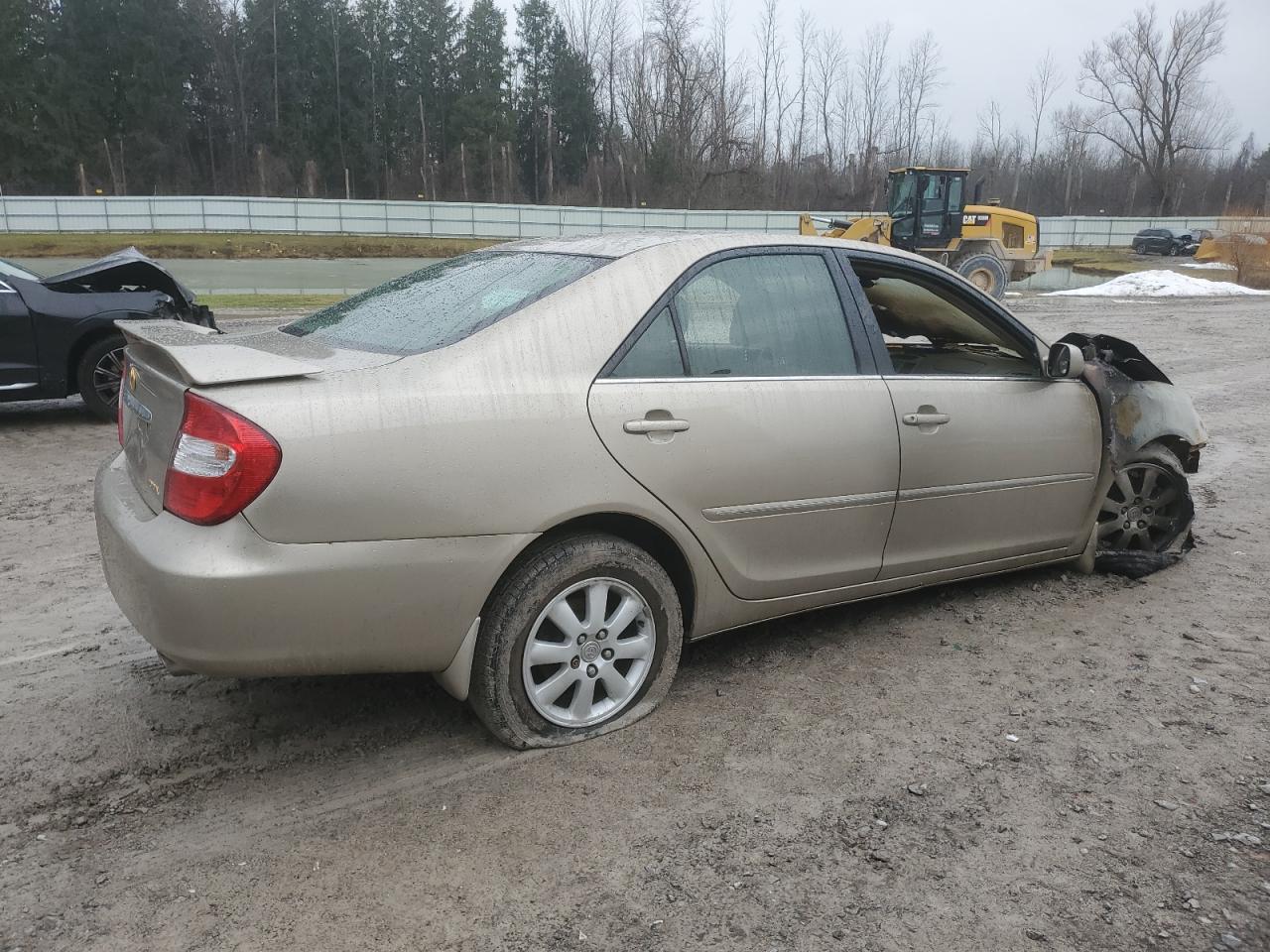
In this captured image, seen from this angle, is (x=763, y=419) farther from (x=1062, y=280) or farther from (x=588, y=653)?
(x=1062, y=280)

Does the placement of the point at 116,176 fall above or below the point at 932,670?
above

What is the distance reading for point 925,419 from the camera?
12.5 feet

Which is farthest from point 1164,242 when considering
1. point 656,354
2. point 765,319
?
point 656,354

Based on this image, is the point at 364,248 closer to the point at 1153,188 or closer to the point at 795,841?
the point at 795,841

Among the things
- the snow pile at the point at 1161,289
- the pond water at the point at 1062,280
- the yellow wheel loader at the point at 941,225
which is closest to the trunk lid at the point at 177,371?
the yellow wheel loader at the point at 941,225

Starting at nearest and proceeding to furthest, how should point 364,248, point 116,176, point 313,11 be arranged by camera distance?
point 364,248, point 116,176, point 313,11

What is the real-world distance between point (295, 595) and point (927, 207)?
21371mm

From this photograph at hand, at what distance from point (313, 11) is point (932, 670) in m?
75.6

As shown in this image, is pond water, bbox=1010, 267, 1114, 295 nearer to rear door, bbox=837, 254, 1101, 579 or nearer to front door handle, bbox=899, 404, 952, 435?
rear door, bbox=837, 254, 1101, 579

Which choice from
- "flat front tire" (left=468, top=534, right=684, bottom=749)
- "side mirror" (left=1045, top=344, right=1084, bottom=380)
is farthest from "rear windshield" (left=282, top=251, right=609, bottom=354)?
"side mirror" (left=1045, top=344, right=1084, bottom=380)

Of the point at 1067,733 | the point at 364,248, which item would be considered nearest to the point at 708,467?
the point at 1067,733

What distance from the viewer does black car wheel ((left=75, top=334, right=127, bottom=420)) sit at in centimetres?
802

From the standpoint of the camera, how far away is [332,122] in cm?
6650

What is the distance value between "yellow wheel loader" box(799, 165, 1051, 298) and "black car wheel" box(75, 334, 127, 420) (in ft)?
51.5
